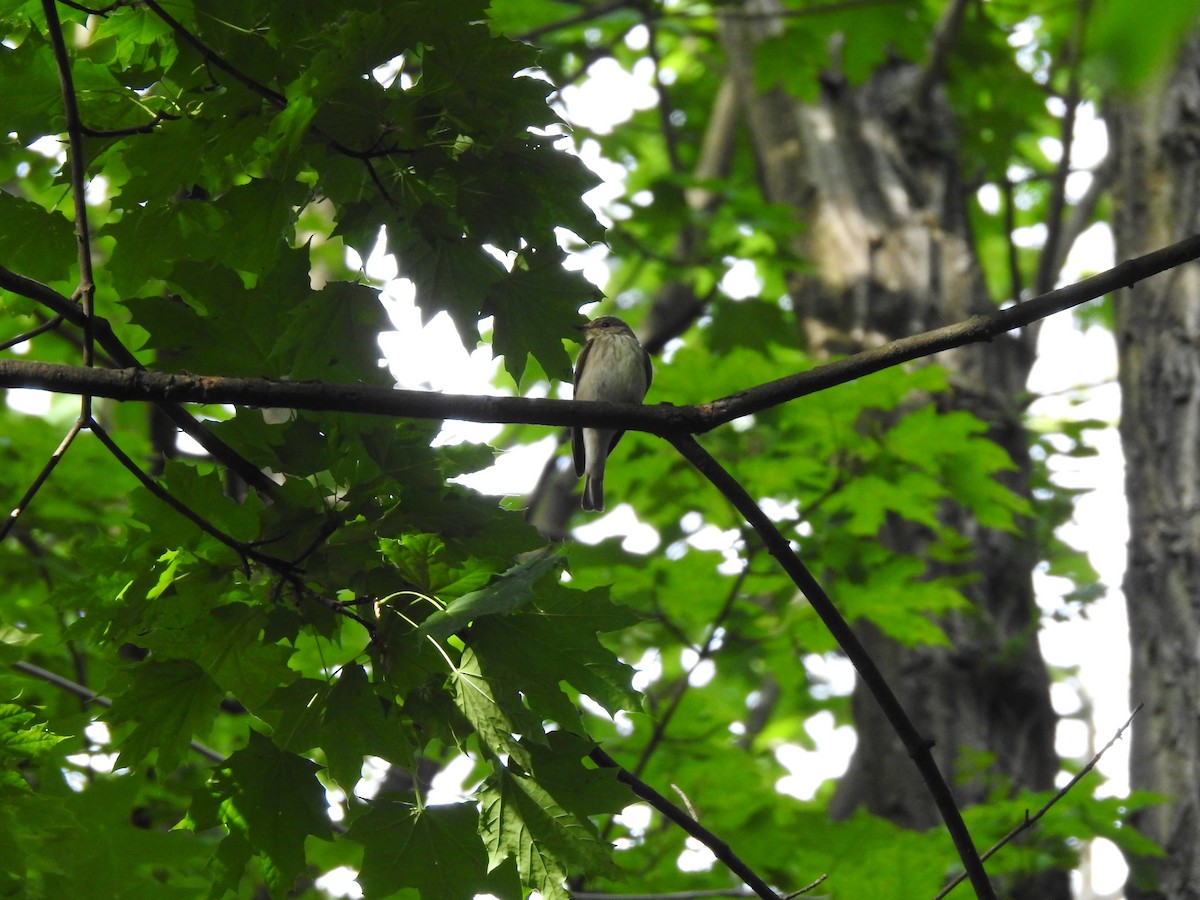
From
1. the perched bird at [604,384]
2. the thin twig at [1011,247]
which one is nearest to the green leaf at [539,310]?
the perched bird at [604,384]

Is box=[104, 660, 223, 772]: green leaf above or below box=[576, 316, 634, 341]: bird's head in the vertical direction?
below

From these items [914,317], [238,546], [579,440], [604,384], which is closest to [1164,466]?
[914,317]

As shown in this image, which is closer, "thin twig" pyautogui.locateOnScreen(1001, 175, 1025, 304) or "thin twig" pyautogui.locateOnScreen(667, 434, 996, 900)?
"thin twig" pyautogui.locateOnScreen(667, 434, 996, 900)

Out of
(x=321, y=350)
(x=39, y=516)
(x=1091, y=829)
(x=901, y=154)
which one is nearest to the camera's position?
(x=321, y=350)

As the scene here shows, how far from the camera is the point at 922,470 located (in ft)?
15.5

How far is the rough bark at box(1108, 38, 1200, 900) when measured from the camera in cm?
423

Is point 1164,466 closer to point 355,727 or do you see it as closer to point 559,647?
point 559,647

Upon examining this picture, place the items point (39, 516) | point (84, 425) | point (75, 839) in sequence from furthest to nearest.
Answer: point (39, 516), point (75, 839), point (84, 425)

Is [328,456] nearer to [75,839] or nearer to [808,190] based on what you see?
[75,839]

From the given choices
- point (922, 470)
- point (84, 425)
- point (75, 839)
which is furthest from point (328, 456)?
point (922, 470)

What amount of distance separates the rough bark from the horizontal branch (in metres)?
2.56

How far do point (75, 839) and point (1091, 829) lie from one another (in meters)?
3.34

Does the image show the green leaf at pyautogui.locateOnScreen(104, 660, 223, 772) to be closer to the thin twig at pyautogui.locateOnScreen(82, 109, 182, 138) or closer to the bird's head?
the thin twig at pyautogui.locateOnScreen(82, 109, 182, 138)

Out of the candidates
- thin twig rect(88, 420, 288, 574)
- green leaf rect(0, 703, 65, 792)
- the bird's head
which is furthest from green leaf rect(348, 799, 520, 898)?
the bird's head
